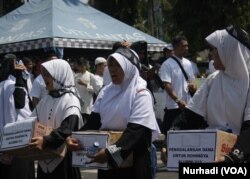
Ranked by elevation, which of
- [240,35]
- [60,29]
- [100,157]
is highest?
[60,29]

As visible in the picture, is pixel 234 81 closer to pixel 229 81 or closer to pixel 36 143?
pixel 229 81

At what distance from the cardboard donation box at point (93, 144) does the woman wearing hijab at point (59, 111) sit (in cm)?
40

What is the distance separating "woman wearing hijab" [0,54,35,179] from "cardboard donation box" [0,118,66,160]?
135 centimetres

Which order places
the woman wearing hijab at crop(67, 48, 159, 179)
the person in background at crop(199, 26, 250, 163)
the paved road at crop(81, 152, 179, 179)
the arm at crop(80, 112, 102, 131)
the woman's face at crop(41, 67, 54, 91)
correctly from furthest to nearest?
the paved road at crop(81, 152, 179, 179) → the woman's face at crop(41, 67, 54, 91) → the arm at crop(80, 112, 102, 131) → the woman wearing hijab at crop(67, 48, 159, 179) → the person in background at crop(199, 26, 250, 163)

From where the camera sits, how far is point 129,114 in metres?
4.41

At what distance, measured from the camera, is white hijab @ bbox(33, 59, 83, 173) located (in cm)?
493

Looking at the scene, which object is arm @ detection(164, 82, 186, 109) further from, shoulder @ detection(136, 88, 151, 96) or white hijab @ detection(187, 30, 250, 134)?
white hijab @ detection(187, 30, 250, 134)

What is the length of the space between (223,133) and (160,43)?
39.0 feet

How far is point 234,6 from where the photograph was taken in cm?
2661

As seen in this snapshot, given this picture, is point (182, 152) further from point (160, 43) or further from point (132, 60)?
point (160, 43)

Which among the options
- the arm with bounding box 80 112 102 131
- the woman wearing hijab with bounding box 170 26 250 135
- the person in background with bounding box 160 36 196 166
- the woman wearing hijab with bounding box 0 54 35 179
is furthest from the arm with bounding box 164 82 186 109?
the woman wearing hijab with bounding box 170 26 250 135

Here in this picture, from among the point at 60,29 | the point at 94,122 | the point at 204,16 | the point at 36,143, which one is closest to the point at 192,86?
the point at 94,122

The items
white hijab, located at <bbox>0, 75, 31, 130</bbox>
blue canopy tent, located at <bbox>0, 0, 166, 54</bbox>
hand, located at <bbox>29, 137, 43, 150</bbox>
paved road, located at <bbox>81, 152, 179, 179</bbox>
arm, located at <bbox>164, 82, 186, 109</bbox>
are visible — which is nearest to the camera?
hand, located at <bbox>29, 137, 43, 150</bbox>

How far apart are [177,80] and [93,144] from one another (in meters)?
3.95
